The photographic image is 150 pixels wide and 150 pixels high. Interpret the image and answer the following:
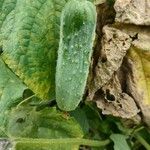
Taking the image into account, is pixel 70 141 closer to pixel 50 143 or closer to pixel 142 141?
pixel 50 143

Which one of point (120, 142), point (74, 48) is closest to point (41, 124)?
point (120, 142)

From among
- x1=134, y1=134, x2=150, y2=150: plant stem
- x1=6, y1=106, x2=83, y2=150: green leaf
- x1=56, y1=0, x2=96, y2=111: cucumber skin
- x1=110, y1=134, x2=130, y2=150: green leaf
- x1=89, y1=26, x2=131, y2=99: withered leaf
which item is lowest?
x1=134, y1=134, x2=150, y2=150: plant stem

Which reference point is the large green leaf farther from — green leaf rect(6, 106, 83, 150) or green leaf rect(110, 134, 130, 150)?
green leaf rect(110, 134, 130, 150)

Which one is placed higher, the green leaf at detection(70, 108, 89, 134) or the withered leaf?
the withered leaf

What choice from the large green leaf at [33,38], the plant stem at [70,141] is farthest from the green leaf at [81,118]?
the large green leaf at [33,38]

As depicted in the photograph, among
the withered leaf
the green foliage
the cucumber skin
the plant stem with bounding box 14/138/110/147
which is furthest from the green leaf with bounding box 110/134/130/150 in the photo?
the cucumber skin

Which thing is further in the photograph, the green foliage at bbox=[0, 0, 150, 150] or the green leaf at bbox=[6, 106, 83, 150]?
the green leaf at bbox=[6, 106, 83, 150]
